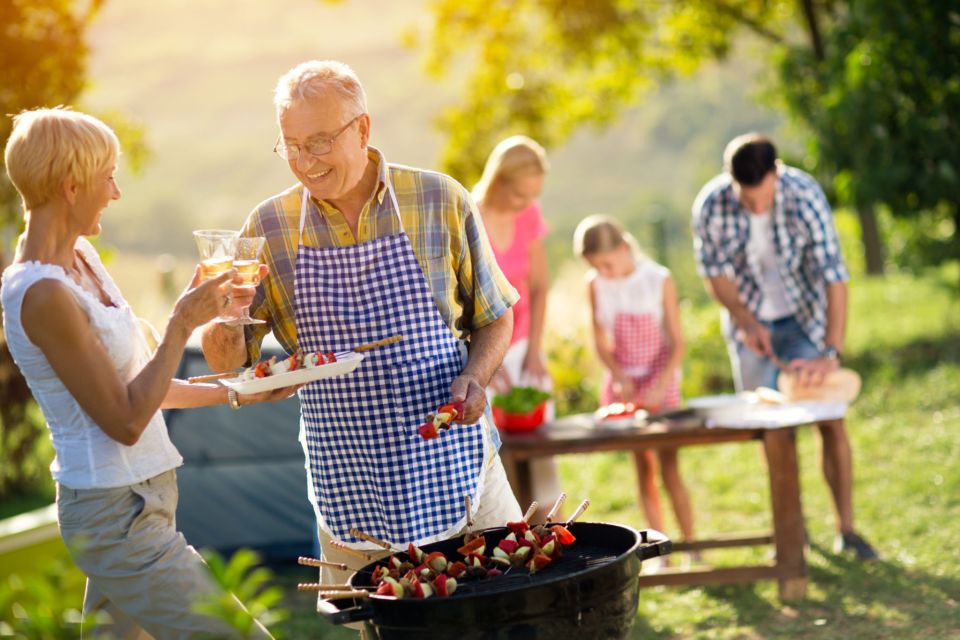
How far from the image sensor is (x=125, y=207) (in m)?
49.2

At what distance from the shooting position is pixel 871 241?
14039mm

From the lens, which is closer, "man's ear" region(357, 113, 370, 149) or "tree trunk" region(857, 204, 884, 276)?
"man's ear" region(357, 113, 370, 149)

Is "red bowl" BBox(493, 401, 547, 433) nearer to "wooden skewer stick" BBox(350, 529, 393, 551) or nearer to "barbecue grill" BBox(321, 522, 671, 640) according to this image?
"wooden skewer stick" BBox(350, 529, 393, 551)

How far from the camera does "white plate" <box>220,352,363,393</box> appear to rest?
9.58 ft

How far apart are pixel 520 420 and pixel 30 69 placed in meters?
5.07

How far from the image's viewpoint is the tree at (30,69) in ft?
28.3

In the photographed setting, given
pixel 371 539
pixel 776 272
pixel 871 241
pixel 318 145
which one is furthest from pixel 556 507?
pixel 871 241

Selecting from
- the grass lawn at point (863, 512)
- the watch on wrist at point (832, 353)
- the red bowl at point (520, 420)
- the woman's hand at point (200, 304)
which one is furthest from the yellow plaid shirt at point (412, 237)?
the watch on wrist at point (832, 353)

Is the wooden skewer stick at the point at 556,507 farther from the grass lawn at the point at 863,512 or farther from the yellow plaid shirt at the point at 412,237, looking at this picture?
the grass lawn at the point at 863,512

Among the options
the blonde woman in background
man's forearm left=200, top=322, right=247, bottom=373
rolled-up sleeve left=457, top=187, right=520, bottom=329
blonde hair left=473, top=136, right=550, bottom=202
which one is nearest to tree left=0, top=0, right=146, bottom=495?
the blonde woman in background

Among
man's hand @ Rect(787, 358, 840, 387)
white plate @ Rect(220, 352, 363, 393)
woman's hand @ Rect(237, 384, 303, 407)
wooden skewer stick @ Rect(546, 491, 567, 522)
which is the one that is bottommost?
wooden skewer stick @ Rect(546, 491, 567, 522)

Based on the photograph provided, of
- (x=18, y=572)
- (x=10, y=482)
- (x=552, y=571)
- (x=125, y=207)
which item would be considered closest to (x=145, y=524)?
(x=552, y=571)

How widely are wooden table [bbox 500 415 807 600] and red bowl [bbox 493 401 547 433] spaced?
104 millimetres

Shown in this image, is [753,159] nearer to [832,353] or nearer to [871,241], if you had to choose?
[832,353]
